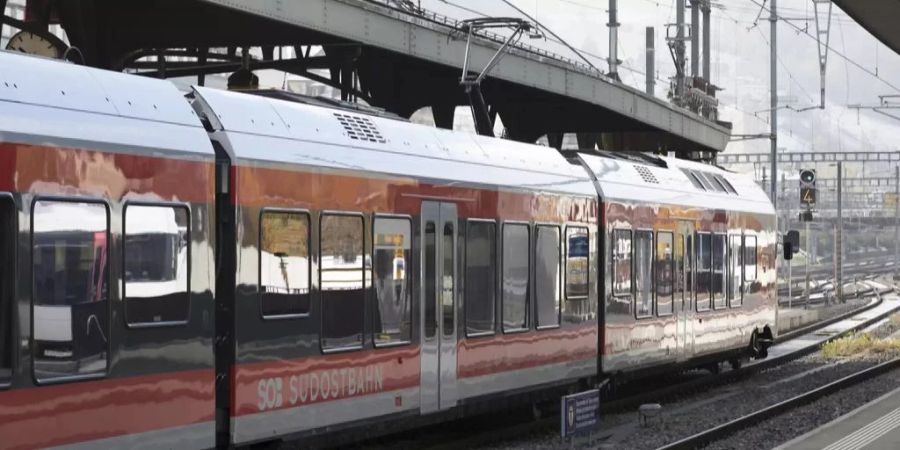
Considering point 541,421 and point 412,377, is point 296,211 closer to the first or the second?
point 412,377

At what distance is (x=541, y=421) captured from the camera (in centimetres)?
1691

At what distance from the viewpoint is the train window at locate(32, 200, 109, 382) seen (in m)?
8.85

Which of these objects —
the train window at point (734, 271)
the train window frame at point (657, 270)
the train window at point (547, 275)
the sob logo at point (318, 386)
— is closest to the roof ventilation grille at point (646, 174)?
the train window frame at point (657, 270)

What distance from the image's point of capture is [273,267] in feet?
36.6

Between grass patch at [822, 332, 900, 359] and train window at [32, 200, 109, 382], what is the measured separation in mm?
22408

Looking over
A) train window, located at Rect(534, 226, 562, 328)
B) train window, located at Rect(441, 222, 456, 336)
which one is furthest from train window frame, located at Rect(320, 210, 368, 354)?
train window, located at Rect(534, 226, 562, 328)

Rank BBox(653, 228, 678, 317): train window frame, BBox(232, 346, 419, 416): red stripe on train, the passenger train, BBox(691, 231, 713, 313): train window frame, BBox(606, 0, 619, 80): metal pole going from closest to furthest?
the passenger train, BBox(232, 346, 419, 416): red stripe on train, BBox(653, 228, 678, 317): train window frame, BBox(691, 231, 713, 313): train window frame, BBox(606, 0, 619, 80): metal pole

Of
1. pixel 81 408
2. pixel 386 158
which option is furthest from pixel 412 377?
pixel 81 408

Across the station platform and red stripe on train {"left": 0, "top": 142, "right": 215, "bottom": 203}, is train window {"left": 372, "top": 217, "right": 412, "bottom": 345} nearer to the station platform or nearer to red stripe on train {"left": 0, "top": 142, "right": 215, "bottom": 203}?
red stripe on train {"left": 0, "top": 142, "right": 215, "bottom": 203}

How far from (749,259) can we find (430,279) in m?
11.4

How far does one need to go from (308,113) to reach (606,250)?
6.61m

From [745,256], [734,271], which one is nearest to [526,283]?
[734,271]

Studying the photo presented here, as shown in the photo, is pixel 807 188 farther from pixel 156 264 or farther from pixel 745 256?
pixel 156 264

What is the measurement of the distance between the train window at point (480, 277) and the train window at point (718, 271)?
7.91 metres
